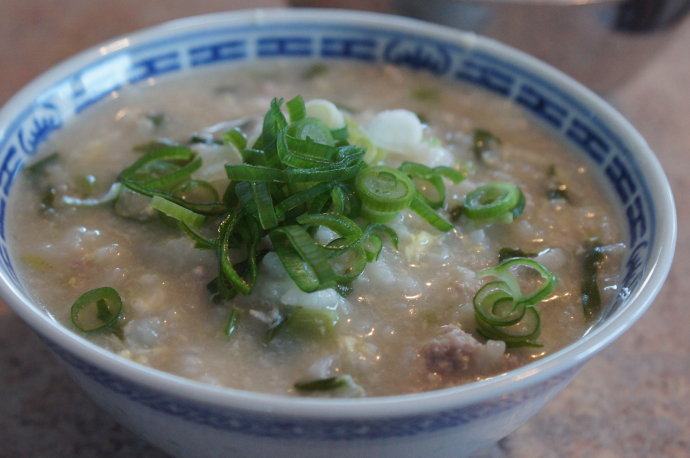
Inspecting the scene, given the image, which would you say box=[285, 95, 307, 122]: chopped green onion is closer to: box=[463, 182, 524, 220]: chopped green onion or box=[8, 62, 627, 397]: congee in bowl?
box=[8, 62, 627, 397]: congee in bowl

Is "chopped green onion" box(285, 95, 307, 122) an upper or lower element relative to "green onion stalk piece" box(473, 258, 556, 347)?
upper

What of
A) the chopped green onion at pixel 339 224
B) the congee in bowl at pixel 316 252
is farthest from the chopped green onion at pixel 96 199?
the chopped green onion at pixel 339 224

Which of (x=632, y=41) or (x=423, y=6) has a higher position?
(x=423, y=6)

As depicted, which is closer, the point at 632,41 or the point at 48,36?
the point at 632,41

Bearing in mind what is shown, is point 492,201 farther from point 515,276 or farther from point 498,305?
point 498,305

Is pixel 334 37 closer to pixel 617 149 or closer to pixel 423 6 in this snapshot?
pixel 423 6

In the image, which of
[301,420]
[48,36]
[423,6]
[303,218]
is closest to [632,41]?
[423,6]

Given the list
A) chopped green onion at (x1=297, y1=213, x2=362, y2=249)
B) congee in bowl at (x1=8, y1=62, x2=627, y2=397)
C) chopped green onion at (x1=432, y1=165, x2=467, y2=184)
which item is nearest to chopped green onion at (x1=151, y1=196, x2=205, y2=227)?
congee in bowl at (x1=8, y1=62, x2=627, y2=397)
